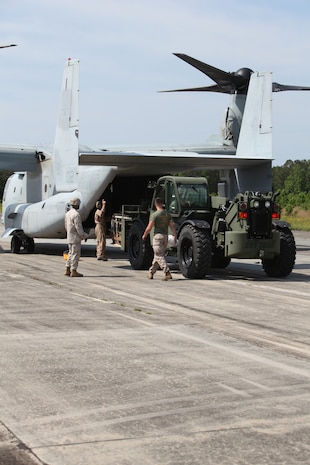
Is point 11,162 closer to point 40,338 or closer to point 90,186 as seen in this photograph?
point 90,186

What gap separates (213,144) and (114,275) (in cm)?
1219

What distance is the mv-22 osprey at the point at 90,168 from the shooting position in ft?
65.8

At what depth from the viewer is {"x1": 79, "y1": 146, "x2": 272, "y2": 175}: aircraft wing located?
1888cm

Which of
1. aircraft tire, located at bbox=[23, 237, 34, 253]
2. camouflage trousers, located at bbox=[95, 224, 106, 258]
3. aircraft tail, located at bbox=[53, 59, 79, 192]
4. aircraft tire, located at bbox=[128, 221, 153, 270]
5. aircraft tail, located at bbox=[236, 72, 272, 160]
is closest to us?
aircraft tire, located at bbox=[128, 221, 153, 270]

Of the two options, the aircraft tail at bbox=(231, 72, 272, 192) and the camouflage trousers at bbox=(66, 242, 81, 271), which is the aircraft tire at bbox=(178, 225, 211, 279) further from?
A: the aircraft tail at bbox=(231, 72, 272, 192)

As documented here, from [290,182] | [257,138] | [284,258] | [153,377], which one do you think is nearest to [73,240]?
[284,258]

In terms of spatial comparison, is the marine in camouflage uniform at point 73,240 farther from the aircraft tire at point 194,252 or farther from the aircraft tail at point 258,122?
the aircraft tail at point 258,122

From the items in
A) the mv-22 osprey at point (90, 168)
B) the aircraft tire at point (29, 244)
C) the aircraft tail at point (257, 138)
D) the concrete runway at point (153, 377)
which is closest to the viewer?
the concrete runway at point (153, 377)

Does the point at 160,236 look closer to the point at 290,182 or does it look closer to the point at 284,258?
the point at 284,258

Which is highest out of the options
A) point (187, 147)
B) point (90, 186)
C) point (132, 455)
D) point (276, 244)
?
point (187, 147)

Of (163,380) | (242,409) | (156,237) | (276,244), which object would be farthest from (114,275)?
(242,409)

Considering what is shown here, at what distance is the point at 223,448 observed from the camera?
5.03 metres

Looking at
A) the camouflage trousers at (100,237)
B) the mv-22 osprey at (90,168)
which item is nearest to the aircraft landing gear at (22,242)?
the mv-22 osprey at (90,168)

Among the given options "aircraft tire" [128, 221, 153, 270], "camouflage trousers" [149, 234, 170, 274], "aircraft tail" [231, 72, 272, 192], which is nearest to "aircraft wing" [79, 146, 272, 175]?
"aircraft tail" [231, 72, 272, 192]
